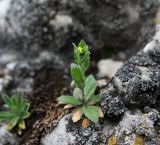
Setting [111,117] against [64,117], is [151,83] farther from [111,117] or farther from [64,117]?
[64,117]

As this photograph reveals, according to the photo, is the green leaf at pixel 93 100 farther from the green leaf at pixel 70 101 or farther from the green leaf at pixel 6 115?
the green leaf at pixel 6 115

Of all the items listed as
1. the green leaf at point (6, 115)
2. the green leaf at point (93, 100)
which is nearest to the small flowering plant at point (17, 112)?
the green leaf at point (6, 115)

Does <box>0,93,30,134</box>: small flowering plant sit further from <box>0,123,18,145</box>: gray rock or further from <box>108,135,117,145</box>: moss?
<box>108,135,117,145</box>: moss

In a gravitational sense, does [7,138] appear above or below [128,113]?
below

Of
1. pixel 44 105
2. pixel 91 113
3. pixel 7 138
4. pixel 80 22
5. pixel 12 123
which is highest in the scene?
pixel 80 22

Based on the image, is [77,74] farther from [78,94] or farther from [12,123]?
[12,123]

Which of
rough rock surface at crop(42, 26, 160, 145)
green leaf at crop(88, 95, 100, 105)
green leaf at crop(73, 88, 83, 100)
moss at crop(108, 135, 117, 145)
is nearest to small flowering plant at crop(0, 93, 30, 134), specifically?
rough rock surface at crop(42, 26, 160, 145)

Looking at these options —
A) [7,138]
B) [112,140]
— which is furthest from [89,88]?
[7,138]
